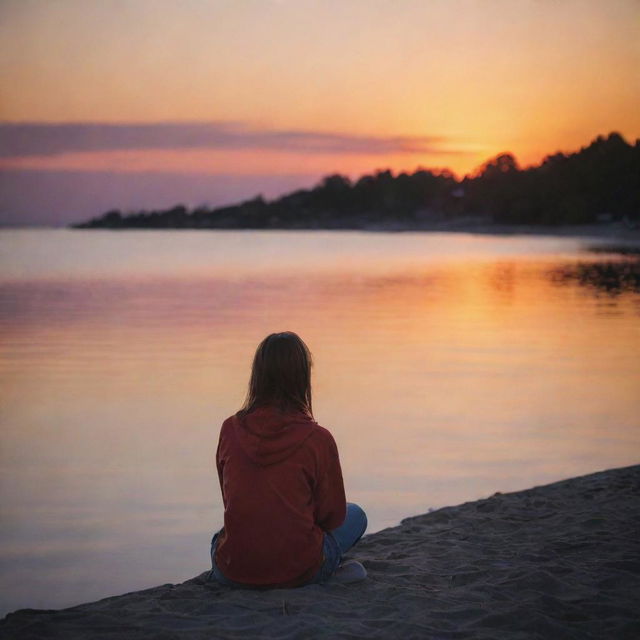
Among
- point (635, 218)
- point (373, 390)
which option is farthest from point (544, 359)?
point (635, 218)

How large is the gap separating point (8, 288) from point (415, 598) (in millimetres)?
23721

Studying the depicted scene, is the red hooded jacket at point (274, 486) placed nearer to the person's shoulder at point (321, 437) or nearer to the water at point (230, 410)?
the person's shoulder at point (321, 437)

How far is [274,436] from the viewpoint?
138 inches

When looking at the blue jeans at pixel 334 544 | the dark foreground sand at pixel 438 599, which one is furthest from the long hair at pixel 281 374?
the dark foreground sand at pixel 438 599

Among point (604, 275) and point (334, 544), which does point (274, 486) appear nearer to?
point (334, 544)

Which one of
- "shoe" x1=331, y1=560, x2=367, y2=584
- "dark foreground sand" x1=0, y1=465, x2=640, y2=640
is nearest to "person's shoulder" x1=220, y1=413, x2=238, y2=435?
"dark foreground sand" x1=0, y1=465, x2=640, y2=640

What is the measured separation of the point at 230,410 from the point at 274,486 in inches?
212

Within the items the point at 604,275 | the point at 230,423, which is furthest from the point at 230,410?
the point at 604,275

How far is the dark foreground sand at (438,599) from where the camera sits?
131 inches

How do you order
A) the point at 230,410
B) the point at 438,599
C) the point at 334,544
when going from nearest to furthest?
1. the point at 438,599
2. the point at 334,544
3. the point at 230,410

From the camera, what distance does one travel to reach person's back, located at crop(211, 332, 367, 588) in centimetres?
351

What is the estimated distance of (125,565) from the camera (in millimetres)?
4969

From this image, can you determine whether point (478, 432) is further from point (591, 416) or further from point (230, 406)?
point (230, 406)

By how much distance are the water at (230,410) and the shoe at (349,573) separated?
1265 millimetres
